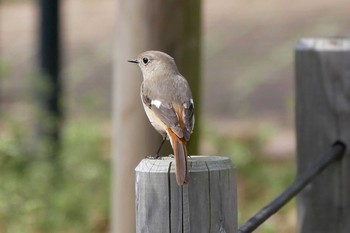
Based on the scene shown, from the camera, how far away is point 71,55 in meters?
15.0

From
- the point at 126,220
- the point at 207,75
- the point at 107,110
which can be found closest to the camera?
the point at 126,220

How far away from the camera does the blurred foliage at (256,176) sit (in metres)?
7.02

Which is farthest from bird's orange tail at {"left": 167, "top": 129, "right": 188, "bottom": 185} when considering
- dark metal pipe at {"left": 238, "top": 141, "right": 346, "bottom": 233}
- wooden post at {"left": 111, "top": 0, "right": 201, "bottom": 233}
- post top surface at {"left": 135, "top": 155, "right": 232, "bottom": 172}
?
wooden post at {"left": 111, "top": 0, "right": 201, "bottom": 233}

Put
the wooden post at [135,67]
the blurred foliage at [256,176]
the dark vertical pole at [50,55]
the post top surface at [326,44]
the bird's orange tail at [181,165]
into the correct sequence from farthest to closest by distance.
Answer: the dark vertical pole at [50,55], the blurred foliage at [256,176], the wooden post at [135,67], the post top surface at [326,44], the bird's orange tail at [181,165]

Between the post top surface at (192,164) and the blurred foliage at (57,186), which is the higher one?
the post top surface at (192,164)

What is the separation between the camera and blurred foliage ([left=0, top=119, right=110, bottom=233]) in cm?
617

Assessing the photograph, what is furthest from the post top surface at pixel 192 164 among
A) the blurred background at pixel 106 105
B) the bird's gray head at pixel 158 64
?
the blurred background at pixel 106 105

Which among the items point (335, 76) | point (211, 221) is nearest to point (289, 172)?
point (335, 76)

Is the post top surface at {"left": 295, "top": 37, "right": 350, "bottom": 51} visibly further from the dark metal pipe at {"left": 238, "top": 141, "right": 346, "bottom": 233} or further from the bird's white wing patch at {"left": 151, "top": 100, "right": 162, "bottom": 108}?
the bird's white wing patch at {"left": 151, "top": 100, "right": 162, "bottom": 108}

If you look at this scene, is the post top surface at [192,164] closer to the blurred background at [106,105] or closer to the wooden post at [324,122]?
the wooden post at [324,122]

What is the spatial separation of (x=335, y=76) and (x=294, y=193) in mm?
647

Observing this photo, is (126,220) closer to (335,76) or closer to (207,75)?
(335,76)

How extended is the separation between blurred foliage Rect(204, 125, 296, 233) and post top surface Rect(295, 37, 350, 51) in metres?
3.00

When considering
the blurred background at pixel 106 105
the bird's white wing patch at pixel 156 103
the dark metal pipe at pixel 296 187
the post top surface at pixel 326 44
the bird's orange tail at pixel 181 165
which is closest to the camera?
the bird's orange tail at pixel 181 165
